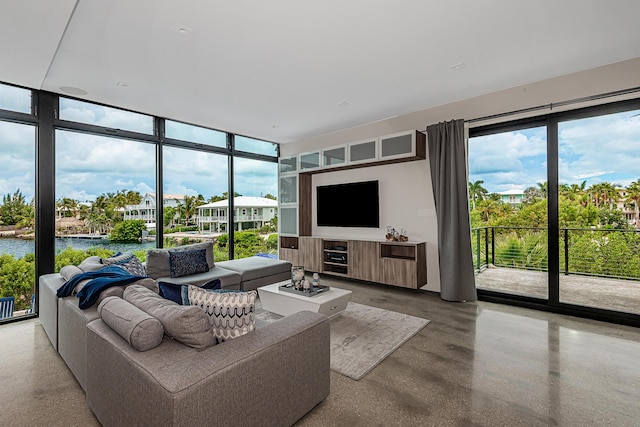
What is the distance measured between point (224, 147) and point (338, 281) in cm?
316

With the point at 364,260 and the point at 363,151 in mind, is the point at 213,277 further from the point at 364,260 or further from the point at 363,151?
the point at 363,151

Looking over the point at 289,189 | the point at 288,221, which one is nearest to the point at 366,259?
the point at 288,221

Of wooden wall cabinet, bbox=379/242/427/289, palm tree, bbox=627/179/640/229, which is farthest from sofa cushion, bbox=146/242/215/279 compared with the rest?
palm tree, bbox=627/179/640/229

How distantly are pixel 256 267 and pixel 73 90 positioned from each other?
10.1ft

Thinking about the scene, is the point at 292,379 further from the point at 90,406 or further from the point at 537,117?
the point at 537,117

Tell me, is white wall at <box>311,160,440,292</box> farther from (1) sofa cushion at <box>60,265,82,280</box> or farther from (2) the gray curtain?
(1) sofa cushion at <box>60,265,82,280</box>

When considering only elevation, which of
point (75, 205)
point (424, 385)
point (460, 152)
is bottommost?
point (424, 385)

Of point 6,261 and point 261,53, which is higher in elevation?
point 261,53

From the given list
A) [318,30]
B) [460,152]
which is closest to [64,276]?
[318,30]

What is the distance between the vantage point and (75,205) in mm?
4035

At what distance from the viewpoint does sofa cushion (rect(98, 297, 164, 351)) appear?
1.47 meters

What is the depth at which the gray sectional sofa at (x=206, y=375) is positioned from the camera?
1.27 meters

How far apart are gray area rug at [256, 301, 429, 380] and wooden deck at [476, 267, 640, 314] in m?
1.66

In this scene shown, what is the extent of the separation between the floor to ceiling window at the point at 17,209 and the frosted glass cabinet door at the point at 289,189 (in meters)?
3.76
